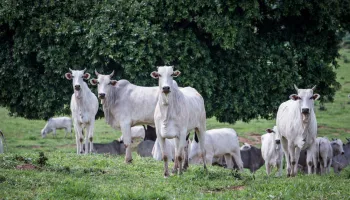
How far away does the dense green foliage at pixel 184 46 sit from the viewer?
21.5 m

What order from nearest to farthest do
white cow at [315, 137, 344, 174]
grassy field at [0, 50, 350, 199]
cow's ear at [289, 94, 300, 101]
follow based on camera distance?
grassy field at [0, 50, 350, 199] < cow's ear at [289, 94, 300, 101] < white cow at [315, 137, 344, 174]

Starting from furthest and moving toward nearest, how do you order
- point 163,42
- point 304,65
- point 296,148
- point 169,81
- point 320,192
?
point 304,65 < point 163,42 < point 296,148 < point 169,81 < point 320,192

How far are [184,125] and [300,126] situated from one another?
2.91 metres

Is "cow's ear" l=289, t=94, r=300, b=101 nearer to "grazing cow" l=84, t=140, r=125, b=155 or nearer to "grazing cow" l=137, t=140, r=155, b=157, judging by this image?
"grazing cow" l=137, t=140, r=155, b=157

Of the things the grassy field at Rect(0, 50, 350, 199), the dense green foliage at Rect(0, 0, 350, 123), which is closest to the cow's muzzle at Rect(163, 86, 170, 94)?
the grassy field at Rect(0, 50, 350, 199)

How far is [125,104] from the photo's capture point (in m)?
17.4

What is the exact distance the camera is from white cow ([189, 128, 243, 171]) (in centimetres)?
2134

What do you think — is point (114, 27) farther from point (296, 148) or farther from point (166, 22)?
point (296, 148)

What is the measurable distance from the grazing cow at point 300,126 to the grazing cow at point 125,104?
3.53 m

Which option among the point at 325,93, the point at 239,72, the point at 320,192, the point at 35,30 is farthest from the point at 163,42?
the point at 320,192

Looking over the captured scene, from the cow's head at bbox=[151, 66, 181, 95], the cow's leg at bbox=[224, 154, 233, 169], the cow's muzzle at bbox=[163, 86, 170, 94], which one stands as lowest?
the cow's leg at bbox=[224, 154, 233, 169]

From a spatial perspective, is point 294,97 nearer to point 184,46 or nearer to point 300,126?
point 300,126

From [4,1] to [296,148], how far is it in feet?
38.6

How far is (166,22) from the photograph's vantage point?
2241 centimetres
